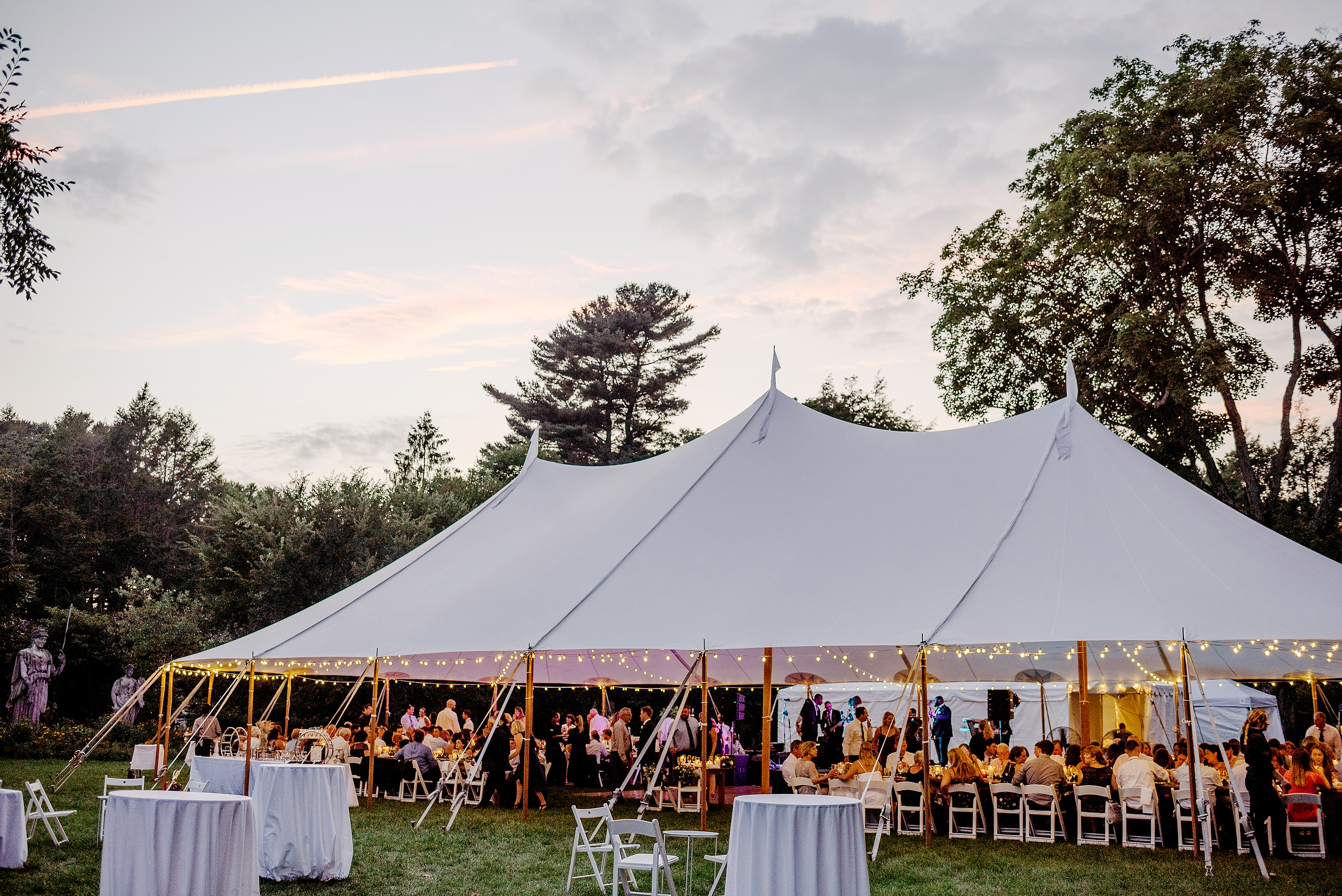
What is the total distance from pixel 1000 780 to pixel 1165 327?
9.46 meters

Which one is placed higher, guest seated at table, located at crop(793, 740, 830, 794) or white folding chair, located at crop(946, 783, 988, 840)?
guest seated at table, located at crop(793, 740, 830, 794)

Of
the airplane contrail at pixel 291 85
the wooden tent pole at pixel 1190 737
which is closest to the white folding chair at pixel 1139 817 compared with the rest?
the wooden tent pole at pixel 1190 737

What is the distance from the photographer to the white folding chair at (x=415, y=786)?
12039 millimetres

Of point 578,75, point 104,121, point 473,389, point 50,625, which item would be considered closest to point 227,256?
point 104,121

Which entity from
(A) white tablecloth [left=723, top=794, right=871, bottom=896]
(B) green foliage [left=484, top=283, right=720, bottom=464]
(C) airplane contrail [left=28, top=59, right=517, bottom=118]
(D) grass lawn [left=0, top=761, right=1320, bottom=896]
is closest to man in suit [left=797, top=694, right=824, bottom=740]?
(D) grass lawn [left=0, top=761, right=1320, bottom=896]

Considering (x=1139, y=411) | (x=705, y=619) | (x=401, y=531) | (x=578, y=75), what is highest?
(x=578, y=75)

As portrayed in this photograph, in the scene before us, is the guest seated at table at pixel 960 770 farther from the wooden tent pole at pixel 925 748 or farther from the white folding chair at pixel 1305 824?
the white folding chair at pixel 1305 824

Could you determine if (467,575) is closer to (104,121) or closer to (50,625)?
(104,121)

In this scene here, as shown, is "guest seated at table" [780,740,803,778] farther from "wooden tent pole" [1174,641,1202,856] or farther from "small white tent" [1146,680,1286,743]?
"small white tent" [1146,680,1286,743]

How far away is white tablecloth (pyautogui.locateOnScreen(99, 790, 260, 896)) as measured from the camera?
199 inches

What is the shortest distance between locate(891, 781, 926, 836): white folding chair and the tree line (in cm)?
872

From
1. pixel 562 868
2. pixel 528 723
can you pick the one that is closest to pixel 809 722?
pixel 528 723

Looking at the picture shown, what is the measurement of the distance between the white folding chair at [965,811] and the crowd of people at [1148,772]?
0.04 meters

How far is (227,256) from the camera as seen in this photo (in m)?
12.9
